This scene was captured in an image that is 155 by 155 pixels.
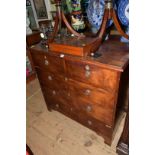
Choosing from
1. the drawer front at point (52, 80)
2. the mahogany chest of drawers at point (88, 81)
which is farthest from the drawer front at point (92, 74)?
the drawer front at point (52, 80)

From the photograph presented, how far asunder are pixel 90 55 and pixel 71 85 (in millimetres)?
352

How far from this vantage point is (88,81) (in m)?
1.00

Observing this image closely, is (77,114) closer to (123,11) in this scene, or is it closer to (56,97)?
(56,97)

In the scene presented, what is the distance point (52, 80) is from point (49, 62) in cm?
22

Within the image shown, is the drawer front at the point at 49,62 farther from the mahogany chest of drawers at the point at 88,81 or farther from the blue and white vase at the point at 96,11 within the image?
the blue and white vase at the point at 96,11

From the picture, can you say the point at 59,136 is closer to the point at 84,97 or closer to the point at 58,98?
the point at 58,98

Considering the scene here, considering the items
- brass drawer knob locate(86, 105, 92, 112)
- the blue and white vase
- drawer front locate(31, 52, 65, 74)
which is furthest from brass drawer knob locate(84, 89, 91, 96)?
the blue and white vase

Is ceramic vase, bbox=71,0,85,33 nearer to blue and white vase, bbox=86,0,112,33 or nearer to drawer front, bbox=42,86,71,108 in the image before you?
blue and white vase, bbox=86,0,112,33

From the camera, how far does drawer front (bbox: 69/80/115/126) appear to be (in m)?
1.00

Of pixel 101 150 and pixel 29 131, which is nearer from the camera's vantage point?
pixel 101 150

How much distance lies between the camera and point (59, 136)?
4.82 ft

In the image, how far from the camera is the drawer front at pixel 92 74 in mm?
868
